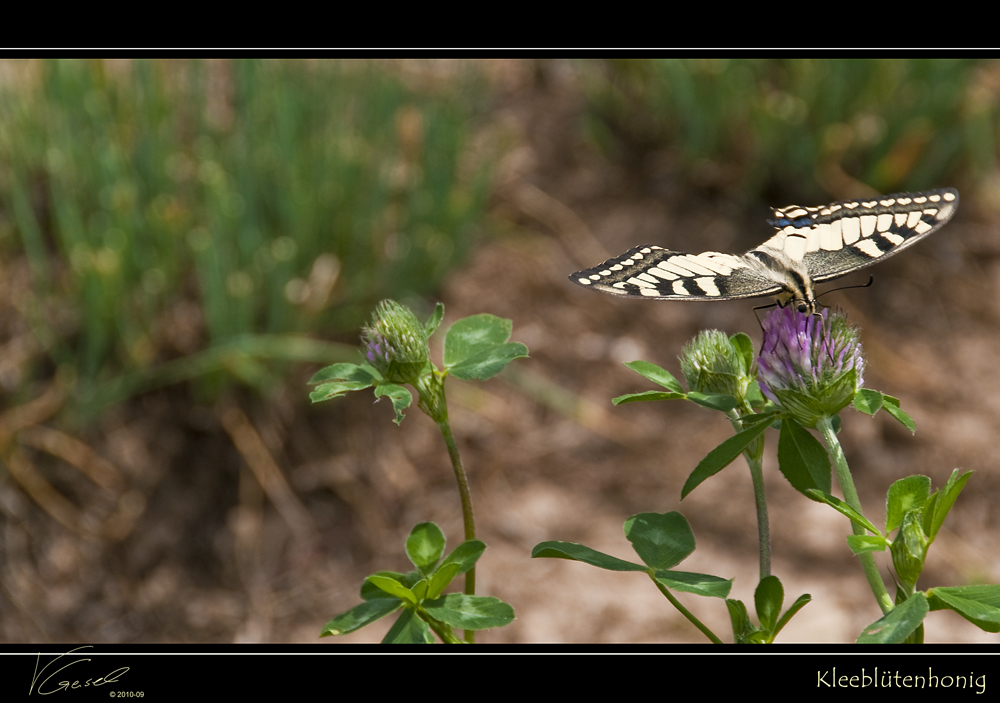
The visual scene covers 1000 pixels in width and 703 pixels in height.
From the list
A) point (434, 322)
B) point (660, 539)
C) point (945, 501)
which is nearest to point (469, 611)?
point (660, 539)

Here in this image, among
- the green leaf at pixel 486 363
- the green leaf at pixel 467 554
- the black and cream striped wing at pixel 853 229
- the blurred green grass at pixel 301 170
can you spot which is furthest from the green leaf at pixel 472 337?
the blurred green grass at pixel 301 170

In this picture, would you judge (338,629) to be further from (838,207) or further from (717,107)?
(717,107)

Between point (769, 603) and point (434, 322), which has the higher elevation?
point (434, 322)

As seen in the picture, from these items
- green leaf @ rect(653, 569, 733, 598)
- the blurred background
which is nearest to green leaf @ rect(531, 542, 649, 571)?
green leaf @ rect(653, 569, 733, 598)

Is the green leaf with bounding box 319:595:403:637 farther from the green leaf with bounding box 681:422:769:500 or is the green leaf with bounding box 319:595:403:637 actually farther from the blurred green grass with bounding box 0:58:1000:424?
the blurred green grass with bounding box 0:58:1000:424

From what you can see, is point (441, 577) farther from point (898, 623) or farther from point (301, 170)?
point (301, 170)
